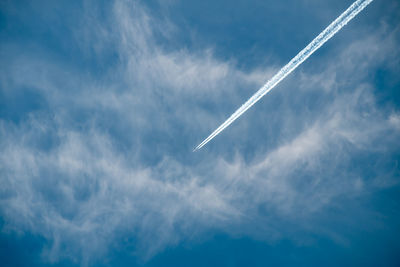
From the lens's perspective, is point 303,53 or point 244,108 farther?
point 244,108

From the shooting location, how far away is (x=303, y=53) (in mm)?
35656

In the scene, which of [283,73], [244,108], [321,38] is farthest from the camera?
[244,108]

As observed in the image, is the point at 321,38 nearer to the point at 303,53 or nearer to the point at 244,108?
the point at 303,53

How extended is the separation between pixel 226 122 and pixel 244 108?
471cm

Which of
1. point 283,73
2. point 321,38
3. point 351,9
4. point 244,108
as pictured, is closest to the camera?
point 351,9

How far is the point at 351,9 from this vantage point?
32.2 metres

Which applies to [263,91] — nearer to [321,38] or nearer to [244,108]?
[244,108]

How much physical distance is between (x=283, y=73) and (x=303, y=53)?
4168 millimetres

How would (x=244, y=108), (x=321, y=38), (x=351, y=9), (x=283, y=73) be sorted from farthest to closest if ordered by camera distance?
(x=244, y=108) → (x=283, y=73) → (x=321, y=38) → (x=351, y=9)

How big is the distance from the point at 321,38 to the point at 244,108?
16.4 m

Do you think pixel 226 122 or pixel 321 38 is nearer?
pixel 321 38

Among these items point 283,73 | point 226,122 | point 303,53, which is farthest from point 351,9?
point 226,122

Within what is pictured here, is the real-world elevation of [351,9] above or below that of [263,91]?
above

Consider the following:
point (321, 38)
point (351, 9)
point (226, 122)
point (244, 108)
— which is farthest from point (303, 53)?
point (226, 122)
